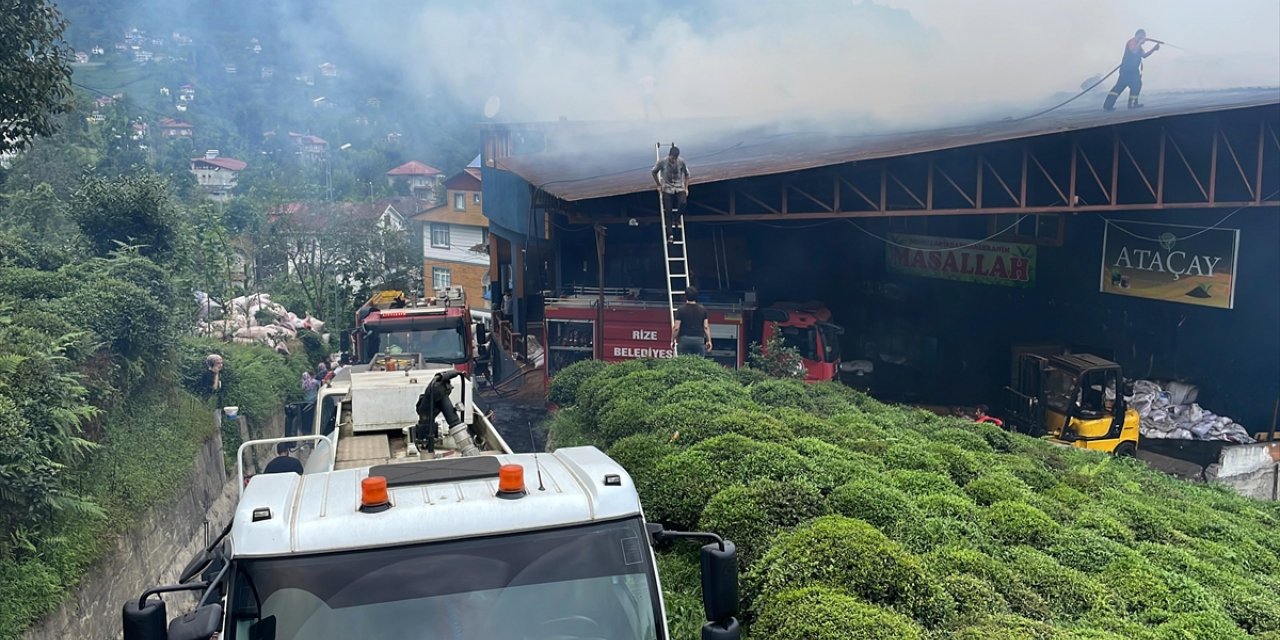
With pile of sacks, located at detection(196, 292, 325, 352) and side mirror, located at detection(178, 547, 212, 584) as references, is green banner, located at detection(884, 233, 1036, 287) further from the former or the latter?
side mirror, located at detection(178, 547, 212, 584)

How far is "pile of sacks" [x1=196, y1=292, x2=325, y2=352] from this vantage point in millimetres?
22156

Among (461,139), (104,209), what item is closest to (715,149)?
(104,209)

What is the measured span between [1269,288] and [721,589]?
17.5m

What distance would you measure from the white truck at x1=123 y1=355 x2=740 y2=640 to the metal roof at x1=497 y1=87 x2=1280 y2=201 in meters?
11.2

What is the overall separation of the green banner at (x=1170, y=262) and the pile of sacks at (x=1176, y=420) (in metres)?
1.80

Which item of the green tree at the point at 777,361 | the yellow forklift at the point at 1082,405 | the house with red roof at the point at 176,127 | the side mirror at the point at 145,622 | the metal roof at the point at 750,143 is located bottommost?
the yellow forklift at the point at 1082,405

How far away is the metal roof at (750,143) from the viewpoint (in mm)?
15164

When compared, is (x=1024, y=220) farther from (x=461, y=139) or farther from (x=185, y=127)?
(x=185, y=127)

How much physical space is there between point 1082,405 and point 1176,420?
373 centimetres

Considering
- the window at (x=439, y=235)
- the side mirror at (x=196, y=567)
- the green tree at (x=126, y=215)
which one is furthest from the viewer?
the window at (x=439, y=235)

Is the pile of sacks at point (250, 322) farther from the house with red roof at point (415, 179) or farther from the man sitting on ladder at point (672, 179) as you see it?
the house with red roof at point (415, 179)

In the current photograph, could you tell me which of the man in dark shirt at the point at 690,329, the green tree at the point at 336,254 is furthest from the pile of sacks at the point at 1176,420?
the green tree at the point at 336,254

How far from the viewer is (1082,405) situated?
49.1 ft

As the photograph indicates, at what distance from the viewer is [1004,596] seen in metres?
5.70
